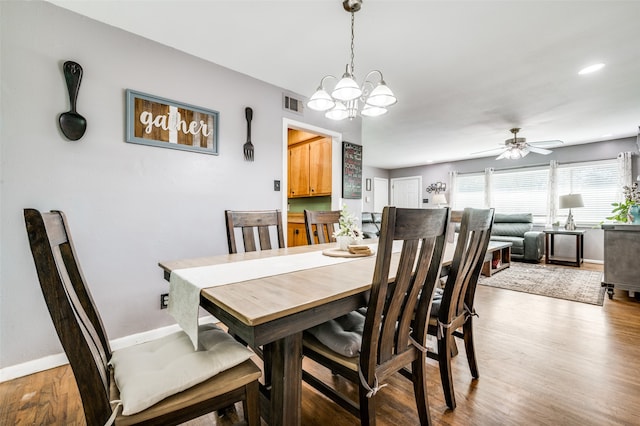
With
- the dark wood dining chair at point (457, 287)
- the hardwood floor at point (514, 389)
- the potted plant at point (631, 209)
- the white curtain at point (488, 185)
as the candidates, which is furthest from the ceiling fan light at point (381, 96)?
the white curtain at point (488, 185)

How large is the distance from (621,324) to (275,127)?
3.78 meters

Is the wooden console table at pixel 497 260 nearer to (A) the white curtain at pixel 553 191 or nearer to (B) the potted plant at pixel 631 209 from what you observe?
(B) the potted plant at pixel 631 209

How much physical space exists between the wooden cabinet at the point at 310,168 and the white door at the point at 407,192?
16.3 feet

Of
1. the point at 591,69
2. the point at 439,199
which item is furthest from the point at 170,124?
the point at 439,199

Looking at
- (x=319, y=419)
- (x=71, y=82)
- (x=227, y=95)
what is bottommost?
(x=319, y=419)

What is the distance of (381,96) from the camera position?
1.84 m

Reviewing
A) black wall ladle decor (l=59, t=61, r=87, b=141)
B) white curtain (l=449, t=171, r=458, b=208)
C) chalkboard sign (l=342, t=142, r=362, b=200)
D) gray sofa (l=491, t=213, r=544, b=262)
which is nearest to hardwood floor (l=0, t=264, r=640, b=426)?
black wall ladle decor (l=59, t=61, r=87, b=141)

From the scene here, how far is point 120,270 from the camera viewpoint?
2.07 meters

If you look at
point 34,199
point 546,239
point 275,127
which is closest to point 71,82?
point 34,199

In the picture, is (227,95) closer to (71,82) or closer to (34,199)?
(71,82)

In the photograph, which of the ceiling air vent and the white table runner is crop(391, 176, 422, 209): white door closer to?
the ceiling air vent

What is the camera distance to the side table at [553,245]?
5164mm

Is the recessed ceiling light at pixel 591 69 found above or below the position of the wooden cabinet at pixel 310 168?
above

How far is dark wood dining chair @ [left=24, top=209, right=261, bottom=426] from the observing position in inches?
26.7
